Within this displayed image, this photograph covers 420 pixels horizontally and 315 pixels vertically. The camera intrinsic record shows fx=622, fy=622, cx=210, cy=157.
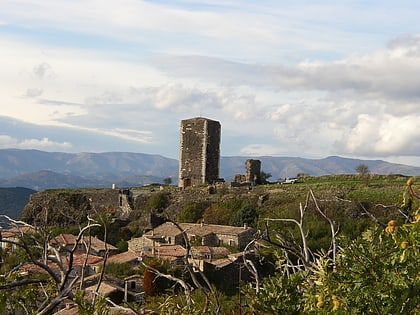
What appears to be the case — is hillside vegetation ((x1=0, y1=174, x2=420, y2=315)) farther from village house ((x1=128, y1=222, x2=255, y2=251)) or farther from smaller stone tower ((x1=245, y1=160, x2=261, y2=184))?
smaller stone tower ((x1=245, y1=160, x2=261, y2=184))

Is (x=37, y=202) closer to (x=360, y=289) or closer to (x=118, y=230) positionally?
(x=118, y=230)

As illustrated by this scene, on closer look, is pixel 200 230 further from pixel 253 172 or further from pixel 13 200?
pixel 13 200

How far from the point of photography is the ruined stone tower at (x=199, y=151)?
45125 millimetres

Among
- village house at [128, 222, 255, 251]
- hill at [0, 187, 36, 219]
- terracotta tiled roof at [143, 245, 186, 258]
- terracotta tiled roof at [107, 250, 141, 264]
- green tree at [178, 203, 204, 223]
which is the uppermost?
green tree at [178, 203, 204, 223]

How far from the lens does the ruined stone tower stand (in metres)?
45.1

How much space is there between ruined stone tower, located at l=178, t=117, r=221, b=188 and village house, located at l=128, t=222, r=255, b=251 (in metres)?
6.16

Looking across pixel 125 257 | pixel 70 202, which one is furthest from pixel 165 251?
pixel 70 202

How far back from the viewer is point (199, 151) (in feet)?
148

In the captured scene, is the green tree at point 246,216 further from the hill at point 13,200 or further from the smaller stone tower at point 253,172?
the hill at point 13,200

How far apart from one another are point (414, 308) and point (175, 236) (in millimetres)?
35874

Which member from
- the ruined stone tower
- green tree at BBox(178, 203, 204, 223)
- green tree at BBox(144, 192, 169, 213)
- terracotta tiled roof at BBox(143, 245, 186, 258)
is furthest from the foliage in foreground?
the ruined stone tower

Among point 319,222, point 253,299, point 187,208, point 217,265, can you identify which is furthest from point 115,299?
point 253,299

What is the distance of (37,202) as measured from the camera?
49031 millimetres

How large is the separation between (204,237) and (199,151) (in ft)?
30.2
